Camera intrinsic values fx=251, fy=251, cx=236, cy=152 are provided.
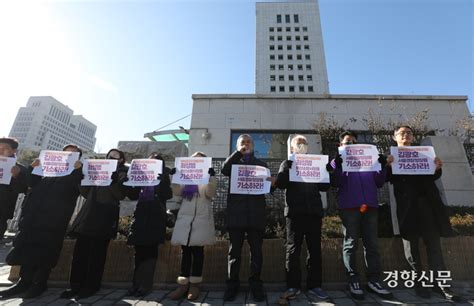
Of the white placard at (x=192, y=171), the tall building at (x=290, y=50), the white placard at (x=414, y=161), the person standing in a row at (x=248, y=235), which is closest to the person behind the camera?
the person standing in a row at (x=248, y=235)

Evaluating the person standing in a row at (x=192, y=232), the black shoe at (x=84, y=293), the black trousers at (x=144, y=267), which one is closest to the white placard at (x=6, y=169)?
the black shoe at (x=84, y=293)

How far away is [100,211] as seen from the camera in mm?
3861

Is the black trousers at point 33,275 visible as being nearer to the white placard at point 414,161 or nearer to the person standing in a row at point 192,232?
the person standing in a row at point 192,232

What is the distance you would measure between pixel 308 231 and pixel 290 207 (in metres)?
0.41

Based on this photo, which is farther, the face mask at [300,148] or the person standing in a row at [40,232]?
the face mask at [300,148]

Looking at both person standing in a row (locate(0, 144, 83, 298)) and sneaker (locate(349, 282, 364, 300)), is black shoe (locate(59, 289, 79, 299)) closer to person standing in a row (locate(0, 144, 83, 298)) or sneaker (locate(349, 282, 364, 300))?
person standing in a row (locate(0, 144, 83, 298))

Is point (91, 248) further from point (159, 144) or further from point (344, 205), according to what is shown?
point (159, 144)

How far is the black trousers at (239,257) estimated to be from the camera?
3461mm

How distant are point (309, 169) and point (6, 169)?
16.0ft

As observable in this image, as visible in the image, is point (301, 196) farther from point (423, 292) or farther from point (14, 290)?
point (14, 290)

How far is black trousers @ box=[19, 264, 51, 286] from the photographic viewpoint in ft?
12.2

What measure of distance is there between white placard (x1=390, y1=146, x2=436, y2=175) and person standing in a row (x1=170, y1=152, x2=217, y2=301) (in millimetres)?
2821

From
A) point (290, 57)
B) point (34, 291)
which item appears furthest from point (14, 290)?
point (290, 57)

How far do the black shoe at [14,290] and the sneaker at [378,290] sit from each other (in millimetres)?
4999
